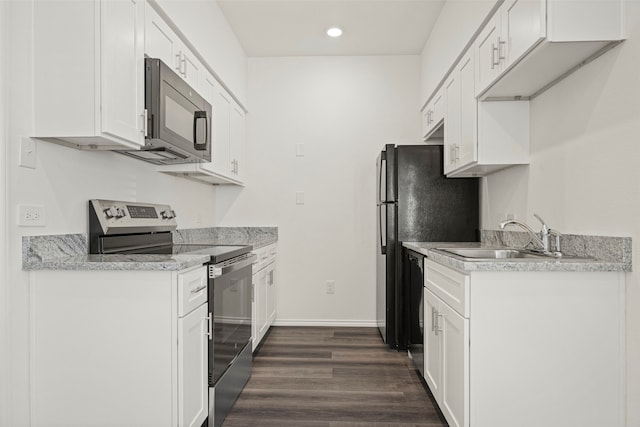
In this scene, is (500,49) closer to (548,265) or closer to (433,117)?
(548,265)

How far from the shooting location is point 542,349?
1815 millimetres

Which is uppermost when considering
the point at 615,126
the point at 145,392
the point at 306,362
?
the point at 615,126

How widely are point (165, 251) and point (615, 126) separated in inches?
93.3

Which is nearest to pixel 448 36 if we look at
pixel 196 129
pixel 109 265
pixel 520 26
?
pixel 520 26

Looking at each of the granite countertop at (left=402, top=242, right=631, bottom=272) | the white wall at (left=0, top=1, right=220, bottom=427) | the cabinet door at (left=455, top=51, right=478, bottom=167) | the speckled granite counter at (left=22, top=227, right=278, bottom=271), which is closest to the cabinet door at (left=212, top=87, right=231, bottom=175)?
the white wall at (left=0, top=1, right=220, bottom=427)

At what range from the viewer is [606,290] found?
1.79 m

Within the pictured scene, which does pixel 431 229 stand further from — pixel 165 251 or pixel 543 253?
pixel 165 251

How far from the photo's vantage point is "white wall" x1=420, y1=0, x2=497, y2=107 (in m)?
2.63

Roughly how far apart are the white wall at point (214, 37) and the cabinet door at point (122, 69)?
36 centimetres

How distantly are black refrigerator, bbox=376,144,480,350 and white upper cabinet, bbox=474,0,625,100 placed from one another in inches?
42.6

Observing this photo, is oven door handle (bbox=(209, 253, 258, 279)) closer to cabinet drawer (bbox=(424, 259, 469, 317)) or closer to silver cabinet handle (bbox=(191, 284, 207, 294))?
silver cabinet handle (bbox=(191, 284, 207, 294))

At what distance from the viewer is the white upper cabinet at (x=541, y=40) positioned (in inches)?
68.4

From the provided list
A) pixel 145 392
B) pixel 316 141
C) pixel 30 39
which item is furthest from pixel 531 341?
pixel 316 141

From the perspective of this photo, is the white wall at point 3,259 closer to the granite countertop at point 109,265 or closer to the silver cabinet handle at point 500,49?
the granite countertop at point 109,265
